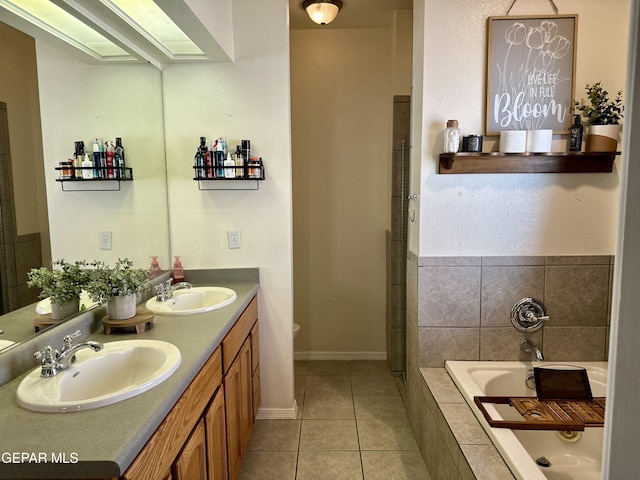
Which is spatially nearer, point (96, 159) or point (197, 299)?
point (96, 159)

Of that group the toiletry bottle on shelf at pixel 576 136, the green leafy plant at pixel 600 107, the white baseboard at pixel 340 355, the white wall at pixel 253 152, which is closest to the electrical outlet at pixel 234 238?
the white wall at pixel 253 152

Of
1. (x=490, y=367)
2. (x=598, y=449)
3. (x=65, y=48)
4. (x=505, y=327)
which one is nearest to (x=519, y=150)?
(x=505, y=327)

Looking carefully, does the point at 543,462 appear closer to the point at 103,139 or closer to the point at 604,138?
the point at 604,138

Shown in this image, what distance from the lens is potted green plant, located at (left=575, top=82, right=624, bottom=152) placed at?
2.21 meters

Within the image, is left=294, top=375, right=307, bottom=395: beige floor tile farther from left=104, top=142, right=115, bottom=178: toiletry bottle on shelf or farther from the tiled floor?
left=104, top=142, right=115, bottom=178: toiletry bottle on shelf

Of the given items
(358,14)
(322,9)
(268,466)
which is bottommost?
(268,466)

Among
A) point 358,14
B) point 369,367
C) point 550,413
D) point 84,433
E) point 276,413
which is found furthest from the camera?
point 369,367

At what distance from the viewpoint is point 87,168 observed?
1942 mm

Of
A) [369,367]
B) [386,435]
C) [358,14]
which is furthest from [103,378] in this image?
[358,14]

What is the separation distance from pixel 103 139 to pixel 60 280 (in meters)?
0.83

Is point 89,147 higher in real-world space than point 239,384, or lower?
higher

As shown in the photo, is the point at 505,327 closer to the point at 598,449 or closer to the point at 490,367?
the point at 490,367

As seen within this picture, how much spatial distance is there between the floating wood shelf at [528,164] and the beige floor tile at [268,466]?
177 centimetres

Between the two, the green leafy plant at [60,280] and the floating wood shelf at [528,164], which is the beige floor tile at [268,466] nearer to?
the green leafy plant at [60,280]
